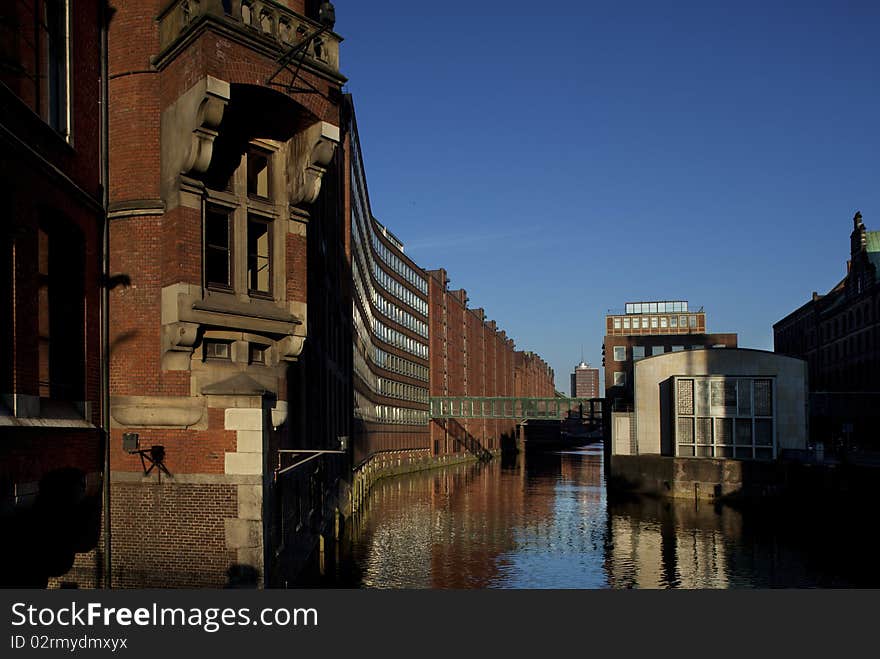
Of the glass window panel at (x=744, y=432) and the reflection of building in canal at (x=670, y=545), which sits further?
the glass window panel at (x=744, y=432)

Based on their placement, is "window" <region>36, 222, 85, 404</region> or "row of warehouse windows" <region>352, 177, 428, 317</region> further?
"row of warehouse windows" <region>352, 177, 428, 317</region>

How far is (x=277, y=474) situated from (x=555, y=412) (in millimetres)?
96159

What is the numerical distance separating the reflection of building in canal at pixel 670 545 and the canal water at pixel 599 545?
50 mm

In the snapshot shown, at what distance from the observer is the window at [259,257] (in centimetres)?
2005

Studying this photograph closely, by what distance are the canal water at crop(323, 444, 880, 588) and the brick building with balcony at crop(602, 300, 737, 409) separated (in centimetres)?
2055

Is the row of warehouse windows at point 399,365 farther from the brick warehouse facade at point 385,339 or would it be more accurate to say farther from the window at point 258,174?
the window at point 258,174

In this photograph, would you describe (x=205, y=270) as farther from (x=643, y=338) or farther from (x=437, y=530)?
(x=643, y=338)

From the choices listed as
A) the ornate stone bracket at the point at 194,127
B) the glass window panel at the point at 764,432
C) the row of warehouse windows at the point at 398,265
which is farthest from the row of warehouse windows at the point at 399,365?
the ornate stone bracket at the point at 194,127

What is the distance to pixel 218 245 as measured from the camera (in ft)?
62.1

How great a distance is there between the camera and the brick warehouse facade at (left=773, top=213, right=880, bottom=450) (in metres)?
83.5

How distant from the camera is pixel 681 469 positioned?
193ft

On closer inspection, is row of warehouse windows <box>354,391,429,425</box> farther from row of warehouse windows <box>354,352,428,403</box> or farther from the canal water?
the canal water

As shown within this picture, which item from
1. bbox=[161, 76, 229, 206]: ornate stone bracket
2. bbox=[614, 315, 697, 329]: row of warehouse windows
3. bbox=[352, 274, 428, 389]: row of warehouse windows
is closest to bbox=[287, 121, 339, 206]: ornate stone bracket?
bbox=[161, 76, 229, 206]: ornate stone bracket

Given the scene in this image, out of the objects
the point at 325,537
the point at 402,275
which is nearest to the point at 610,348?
the point at 402,275
